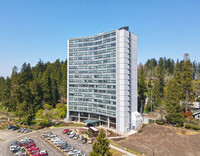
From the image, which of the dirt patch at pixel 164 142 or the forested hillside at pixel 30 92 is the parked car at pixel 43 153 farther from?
the forested hillside at pixel 30 92

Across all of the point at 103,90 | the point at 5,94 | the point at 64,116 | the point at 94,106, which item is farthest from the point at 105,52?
the point at 5,94

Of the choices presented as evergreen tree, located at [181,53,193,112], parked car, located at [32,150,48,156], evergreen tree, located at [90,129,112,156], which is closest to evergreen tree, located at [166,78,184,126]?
evergreen tree, located at [181,53,193,112]

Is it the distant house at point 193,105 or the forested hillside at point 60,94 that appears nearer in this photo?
the forested hillside at point 60,94

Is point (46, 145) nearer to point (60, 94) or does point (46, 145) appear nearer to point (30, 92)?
point (30, 92)

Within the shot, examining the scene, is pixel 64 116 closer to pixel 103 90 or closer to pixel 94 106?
pixel 94 106

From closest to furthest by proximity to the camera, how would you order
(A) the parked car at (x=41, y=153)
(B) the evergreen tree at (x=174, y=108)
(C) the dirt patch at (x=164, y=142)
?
1. (A) the parked car at (x=41, y=153)
2. (C) the dirt patch at (x=164, y=142)
3. (B) the evergreen tree at (x=174, y=108)

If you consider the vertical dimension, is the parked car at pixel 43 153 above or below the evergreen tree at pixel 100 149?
below

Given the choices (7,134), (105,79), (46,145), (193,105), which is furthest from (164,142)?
(7,134)

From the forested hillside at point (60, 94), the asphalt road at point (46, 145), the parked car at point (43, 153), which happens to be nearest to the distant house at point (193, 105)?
the forested hillside at point (60, 94)
